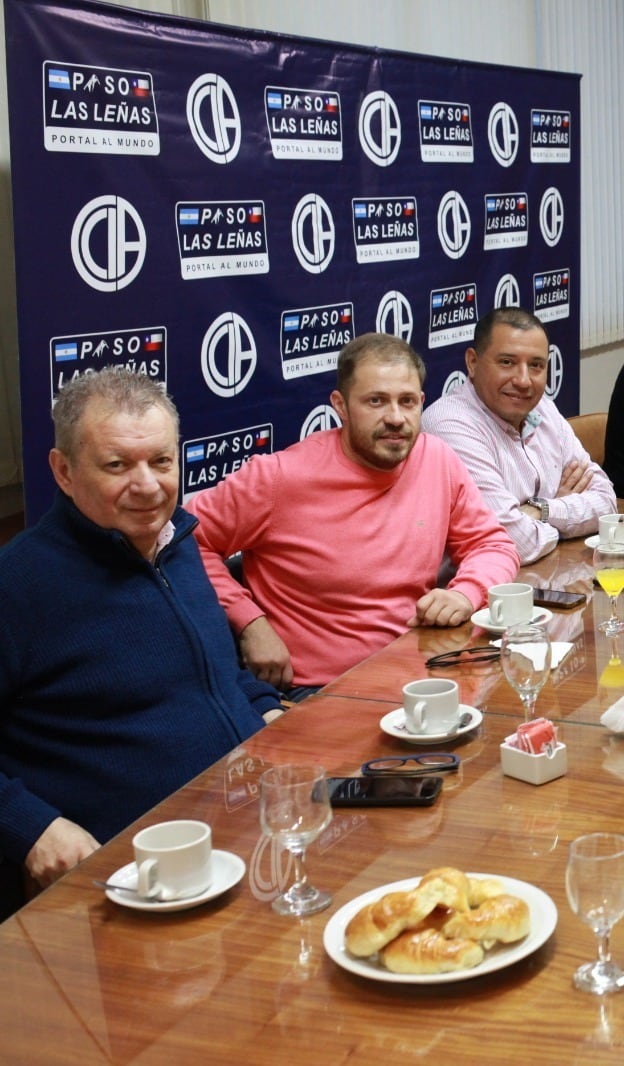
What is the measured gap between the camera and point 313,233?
3742mm

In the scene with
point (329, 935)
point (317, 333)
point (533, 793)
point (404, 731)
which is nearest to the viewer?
point (329, 935)

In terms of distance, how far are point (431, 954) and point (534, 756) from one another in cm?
50

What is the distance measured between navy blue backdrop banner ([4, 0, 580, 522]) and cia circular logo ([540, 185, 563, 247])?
0.10m

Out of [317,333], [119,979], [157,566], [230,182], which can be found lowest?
[119,979]

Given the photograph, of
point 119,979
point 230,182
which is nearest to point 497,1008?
point 119,979

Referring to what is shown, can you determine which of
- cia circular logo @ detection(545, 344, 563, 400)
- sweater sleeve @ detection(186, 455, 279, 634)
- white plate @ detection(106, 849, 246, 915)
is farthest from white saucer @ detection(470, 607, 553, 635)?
cia circular logo @ detection(545, 344, 563, 400)

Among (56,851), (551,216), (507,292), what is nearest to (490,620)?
(56,851)

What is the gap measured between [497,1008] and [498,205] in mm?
4185

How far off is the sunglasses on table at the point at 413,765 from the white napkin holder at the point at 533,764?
0.08 meters

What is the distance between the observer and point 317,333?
12.4 ft

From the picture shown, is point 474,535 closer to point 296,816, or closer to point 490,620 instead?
point 490,620

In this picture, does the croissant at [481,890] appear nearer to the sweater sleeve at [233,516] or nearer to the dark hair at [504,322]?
the sweater sleeve at [233,516]

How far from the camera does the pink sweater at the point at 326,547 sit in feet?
9.15

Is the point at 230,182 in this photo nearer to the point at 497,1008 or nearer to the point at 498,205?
the point at 498,205
